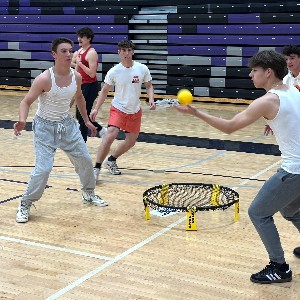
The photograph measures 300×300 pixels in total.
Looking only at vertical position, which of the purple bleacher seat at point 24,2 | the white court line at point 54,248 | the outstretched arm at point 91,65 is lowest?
the white court line at point 54,248

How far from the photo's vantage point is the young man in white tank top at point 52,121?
5.91 metres

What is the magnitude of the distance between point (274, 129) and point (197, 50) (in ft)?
42.4

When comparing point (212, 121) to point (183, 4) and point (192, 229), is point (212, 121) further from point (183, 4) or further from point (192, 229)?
point (183, 4)

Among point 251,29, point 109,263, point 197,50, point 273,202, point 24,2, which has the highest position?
point 24,2

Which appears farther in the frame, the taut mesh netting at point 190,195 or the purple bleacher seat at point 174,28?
the purple bleacher seat at point 174,28

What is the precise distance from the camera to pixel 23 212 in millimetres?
6062

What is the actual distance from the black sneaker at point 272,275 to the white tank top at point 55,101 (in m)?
2.81

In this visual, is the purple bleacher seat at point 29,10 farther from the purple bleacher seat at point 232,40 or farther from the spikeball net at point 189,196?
the spikeball net at point 189,196

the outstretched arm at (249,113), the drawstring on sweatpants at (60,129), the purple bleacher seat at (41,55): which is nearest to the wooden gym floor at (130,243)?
the drawstring on sweatpants at (60,129)

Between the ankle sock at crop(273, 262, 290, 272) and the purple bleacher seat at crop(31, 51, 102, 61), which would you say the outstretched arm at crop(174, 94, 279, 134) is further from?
the purple bleacher seat at crop(31, 51, 102, 61)

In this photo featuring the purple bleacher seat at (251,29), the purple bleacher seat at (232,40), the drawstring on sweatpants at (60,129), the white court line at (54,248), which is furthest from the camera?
the purple bleacher seat at (232,40)

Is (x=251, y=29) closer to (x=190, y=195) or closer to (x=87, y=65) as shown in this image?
(x=87, y=65)

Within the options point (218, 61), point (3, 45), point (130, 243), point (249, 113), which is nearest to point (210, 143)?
point (130, 243)

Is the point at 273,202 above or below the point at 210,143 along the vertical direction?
above
